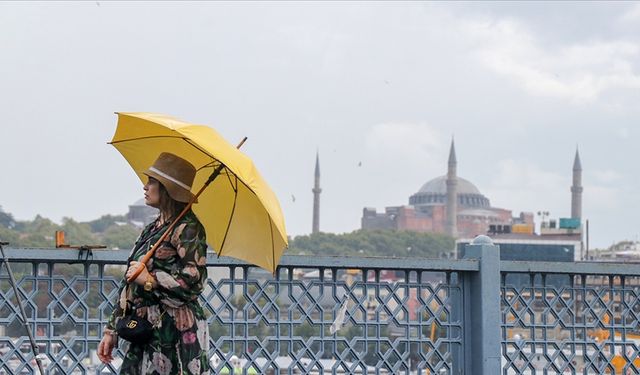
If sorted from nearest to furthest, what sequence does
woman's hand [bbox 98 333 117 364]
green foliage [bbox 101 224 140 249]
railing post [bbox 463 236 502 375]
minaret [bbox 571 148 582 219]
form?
woman's hand [bbox 98 333 117 364] < railing post [bbox 463 236 502 375] < green foliage [bbox 101 224 140 249] < minaret [bbox 571 148 582 219]

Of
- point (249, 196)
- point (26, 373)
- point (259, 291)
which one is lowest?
point (26, 373)

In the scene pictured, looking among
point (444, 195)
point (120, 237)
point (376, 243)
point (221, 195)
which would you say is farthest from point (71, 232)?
point (221, 195)

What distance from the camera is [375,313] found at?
257 inches

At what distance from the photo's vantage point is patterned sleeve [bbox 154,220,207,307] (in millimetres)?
4688

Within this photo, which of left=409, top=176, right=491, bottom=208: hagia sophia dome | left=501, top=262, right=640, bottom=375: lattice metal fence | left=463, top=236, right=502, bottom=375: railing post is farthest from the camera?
left=409, top=176, right=491, bottom=208: hagia sophia dome

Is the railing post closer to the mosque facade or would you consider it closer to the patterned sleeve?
the patterned sleeve

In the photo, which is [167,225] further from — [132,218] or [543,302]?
[132,218]

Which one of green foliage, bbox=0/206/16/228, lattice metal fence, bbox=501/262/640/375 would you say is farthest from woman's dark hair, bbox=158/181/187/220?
green foliage, bbox=0/206/16/228

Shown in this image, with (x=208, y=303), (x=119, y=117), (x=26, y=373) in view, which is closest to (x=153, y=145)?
(x=119, y=117)

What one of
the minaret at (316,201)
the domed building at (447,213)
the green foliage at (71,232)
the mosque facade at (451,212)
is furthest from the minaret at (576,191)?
the green foliage at (71,232)

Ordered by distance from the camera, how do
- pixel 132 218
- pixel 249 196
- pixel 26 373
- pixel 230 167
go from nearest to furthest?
pixel 230 167
pixel 249 196
pixel 26 373
pixel 132 218

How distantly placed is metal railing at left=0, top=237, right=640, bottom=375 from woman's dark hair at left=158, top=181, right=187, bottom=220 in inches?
40.8

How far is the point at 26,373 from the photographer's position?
5.89 metres

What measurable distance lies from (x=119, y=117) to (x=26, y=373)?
140 centimetres
